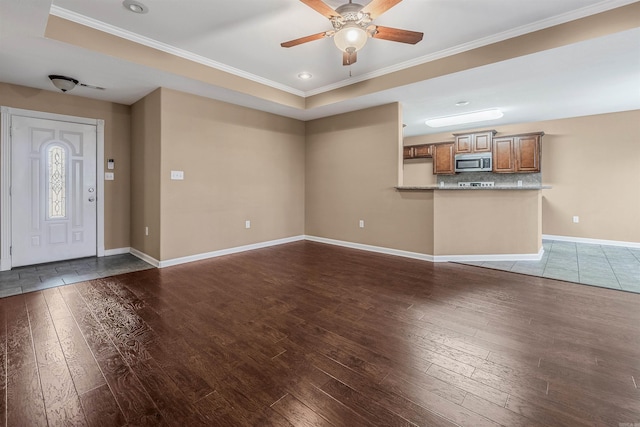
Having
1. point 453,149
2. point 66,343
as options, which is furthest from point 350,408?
point 453,149

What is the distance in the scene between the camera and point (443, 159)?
7.01 meters

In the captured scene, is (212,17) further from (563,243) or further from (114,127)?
(563,243)

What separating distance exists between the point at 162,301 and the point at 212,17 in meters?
2.80

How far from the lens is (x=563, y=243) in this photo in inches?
220

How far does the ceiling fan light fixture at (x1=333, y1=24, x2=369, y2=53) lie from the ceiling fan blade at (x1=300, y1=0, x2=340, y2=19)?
147 millimetres

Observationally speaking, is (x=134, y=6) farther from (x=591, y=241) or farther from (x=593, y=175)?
(x=591, y=241)

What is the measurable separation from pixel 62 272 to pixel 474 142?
7.77 metres

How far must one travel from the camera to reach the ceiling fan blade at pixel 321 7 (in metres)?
2.16

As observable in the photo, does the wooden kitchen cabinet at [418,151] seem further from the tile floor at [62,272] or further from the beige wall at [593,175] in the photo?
the tile floor at [62,272]

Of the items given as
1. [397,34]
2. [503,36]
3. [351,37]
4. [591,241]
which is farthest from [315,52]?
[591,241]

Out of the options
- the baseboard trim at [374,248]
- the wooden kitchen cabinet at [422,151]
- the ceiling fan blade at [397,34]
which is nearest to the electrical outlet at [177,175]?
the baseboard trim at [374,248]

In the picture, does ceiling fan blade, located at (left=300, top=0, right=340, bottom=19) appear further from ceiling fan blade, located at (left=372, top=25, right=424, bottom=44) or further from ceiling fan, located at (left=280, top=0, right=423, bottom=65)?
ceiling fan blade, located at (left=372, top=25, right=424, bottom=44)

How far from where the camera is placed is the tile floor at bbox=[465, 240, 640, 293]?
10.9 feet

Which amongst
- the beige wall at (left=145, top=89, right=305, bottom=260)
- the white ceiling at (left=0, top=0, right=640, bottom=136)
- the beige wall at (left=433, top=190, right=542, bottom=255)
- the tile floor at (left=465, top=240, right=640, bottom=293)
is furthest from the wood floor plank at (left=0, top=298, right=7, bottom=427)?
the tile floor at (left=465, top=240, right=640, bottom=293)
